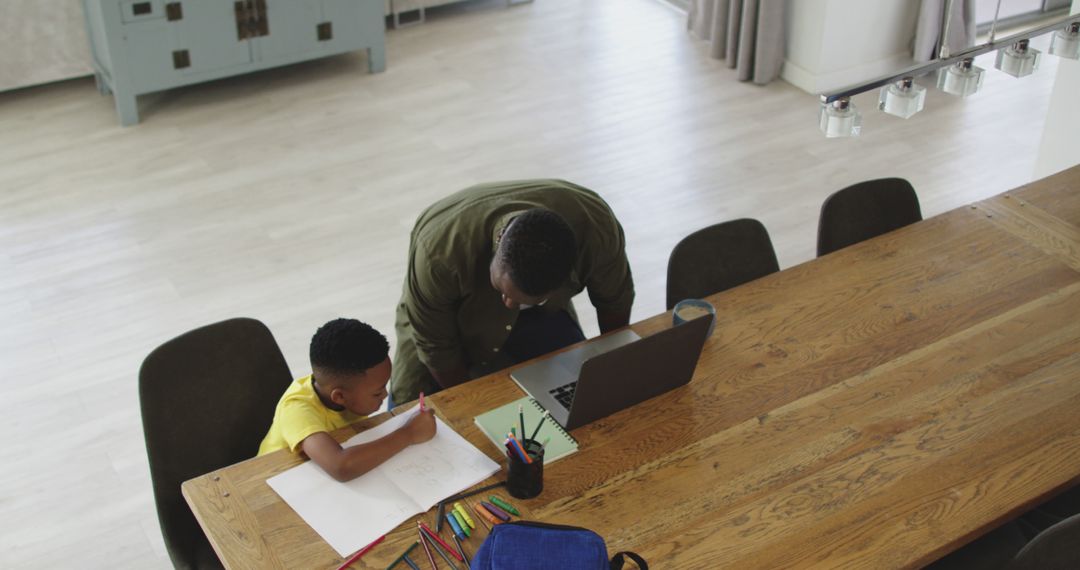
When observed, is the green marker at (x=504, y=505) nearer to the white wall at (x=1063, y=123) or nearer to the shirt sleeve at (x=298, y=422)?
the shirt sleeve at (x=298, y=422)

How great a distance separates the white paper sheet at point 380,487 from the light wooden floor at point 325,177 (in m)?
1.11

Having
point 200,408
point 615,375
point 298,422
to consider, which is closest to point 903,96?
point 615,375

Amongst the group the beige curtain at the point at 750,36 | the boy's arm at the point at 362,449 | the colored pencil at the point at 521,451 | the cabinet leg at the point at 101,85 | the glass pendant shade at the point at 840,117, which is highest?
the glass pendant shade at the point at 840,117

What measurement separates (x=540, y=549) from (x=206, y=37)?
4315 millimetres

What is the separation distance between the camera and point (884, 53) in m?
6.19

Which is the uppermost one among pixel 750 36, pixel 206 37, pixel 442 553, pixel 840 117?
pixel 840 117

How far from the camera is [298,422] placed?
251cm

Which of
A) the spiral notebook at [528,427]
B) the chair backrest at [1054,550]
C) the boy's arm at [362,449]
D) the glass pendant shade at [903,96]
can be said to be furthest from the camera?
the glass pendant shade at [903,96]

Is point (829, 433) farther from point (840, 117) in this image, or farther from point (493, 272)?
point (493, 272)

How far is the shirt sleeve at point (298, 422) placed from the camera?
247 centimetres

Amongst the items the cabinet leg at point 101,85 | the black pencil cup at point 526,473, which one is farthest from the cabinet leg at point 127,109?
the black pencil cup at point 526,473

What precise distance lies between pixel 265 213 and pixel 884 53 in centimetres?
354

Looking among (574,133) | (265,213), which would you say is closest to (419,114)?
(574,133)

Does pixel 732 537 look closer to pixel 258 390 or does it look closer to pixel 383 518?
pixel 383 518
